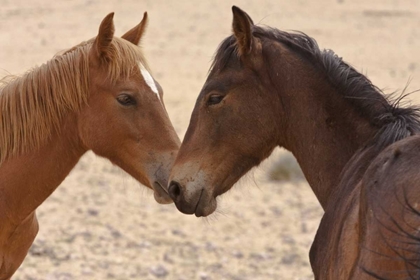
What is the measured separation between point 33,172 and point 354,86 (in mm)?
1807

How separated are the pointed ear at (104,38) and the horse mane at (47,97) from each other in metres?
0.04

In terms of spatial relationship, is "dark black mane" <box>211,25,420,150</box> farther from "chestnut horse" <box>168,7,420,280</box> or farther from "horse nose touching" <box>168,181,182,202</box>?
"horse nose touching" <box>168,181,182,202</box>

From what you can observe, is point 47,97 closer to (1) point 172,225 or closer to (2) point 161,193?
(2) point 161,193

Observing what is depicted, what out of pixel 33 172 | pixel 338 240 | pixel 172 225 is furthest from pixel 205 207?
pixel 172 225

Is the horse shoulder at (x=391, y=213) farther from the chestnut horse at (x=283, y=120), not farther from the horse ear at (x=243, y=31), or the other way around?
the horse ear at (x=243, y=31)

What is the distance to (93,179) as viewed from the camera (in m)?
8.72

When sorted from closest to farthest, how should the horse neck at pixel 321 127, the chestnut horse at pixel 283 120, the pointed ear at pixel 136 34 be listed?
the chestnut horse at pixel 283 120 < the horse neck at pixel 321 127 < the pointed ear at pixel 136 34

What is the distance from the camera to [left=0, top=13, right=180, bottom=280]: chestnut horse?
14.2 feet

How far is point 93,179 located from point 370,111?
546 centimetres

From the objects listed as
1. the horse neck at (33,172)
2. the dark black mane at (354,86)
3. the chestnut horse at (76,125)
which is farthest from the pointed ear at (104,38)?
the dark black mane at (354,86)

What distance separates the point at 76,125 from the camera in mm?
4402

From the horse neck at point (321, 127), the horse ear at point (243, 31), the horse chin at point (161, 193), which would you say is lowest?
Result: the horse chin at point (161, 193)

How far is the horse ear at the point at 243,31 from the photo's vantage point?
12.4 ft

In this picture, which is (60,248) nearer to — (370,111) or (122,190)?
(122,190)
